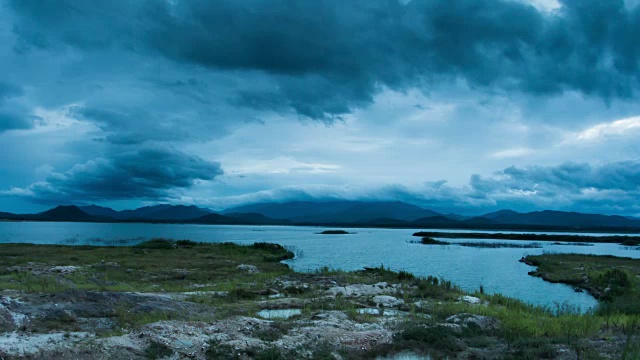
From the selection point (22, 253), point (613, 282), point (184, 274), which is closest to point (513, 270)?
point (613, 282)

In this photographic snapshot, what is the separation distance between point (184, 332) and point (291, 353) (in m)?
3.68

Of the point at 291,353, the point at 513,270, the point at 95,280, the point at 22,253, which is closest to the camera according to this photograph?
the point at 291,353

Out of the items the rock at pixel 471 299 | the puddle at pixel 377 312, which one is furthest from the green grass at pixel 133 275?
the rock at pixel 471 299

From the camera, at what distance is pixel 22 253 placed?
164ft

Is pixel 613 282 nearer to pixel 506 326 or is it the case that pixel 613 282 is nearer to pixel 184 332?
pixel 506 326

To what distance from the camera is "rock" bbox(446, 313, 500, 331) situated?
17.2m

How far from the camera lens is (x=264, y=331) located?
1533 cm

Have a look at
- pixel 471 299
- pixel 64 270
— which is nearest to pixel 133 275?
pixel 64 270

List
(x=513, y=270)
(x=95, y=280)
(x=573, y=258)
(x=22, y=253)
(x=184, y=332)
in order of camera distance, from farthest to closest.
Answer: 1. (x=573, y=258)
2. (x=513, y=270)
3. (x=22, y=253)
4. (x=95, y=280)
5. (x=184, y=332)

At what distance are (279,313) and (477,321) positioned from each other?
27.2 feet

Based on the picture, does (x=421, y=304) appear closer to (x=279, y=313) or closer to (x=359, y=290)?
(x=359, y=290)

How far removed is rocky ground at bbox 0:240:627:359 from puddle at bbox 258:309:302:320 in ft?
0.28

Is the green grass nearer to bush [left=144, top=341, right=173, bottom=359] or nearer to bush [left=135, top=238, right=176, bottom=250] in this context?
bush [left=135, top=238, right=176, bottom=250]

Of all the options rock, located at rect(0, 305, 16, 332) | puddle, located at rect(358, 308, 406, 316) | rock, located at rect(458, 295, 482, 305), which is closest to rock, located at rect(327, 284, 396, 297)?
puddle, located at rect(358, 308, 406, 316)
